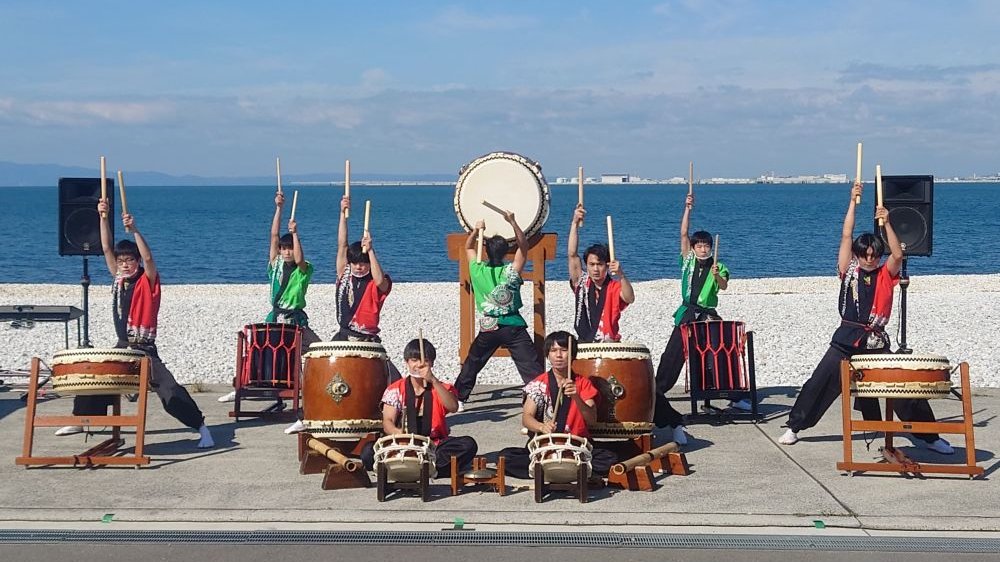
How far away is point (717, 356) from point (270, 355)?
140 inches

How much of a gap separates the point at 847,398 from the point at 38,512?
4.84 metres

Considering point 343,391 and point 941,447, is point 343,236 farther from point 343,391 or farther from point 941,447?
point 941,447

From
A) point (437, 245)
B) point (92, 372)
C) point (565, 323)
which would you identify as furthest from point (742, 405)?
point (437, 245)

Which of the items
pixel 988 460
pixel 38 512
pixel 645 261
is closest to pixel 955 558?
pixel 988 460

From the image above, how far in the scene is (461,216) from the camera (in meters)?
10.8

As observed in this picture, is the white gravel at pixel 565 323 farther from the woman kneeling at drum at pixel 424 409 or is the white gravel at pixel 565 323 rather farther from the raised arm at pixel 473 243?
the woman kneeling at drum at pixel 424 409

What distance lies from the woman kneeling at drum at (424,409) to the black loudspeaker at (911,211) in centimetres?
411

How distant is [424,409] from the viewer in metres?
7.82

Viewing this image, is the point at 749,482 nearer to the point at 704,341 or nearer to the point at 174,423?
the point at 704,341

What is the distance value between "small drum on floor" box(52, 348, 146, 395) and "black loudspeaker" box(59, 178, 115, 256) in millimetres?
2805

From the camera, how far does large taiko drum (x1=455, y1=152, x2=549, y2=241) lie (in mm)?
10750

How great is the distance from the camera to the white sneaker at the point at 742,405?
10.4m

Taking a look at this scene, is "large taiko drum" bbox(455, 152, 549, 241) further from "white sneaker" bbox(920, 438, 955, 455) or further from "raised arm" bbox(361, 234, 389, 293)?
"white sneaker" bbox(920, 438, 955, 455)

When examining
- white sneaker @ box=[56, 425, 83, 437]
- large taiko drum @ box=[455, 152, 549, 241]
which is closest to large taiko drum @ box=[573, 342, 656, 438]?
large taiko drum @ box=[455, 152, 549, 241]
